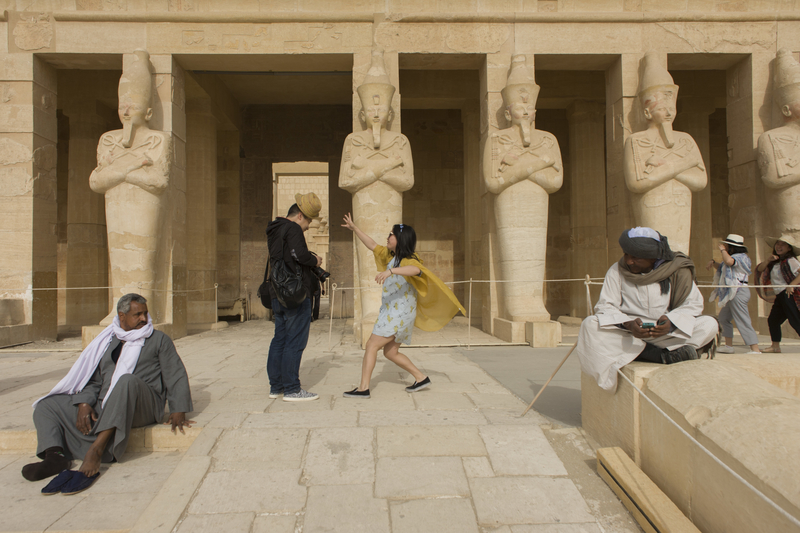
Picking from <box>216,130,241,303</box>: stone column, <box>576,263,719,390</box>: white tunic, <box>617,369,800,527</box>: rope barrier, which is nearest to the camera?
<box>617,369,800,527</box>: rope barrier

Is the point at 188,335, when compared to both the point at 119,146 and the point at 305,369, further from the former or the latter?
the point at 305,369

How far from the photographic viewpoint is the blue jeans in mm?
3678

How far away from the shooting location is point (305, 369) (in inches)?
202

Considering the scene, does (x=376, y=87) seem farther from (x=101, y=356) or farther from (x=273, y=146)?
(x=273, y=146)

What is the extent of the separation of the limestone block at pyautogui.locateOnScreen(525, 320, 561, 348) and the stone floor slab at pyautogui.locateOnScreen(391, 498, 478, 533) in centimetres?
473

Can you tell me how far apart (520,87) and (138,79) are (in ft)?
17.7

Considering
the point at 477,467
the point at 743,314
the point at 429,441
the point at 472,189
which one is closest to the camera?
the point at 477,467

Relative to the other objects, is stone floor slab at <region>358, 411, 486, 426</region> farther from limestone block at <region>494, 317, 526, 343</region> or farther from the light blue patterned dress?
limestone block at <region>494, 317, 526, 343</region>

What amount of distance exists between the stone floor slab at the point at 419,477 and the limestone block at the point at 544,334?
14.6ft

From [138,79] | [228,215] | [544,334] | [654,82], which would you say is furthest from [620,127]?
[228,215]

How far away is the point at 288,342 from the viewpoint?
3.69m

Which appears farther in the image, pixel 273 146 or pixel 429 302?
pixel 273 146

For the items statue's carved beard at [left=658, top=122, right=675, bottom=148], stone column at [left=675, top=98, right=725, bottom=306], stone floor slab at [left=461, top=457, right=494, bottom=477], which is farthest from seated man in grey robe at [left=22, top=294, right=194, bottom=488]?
stone column at [left=675, top=98, right=725, bottom=306]

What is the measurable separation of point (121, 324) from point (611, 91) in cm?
796
